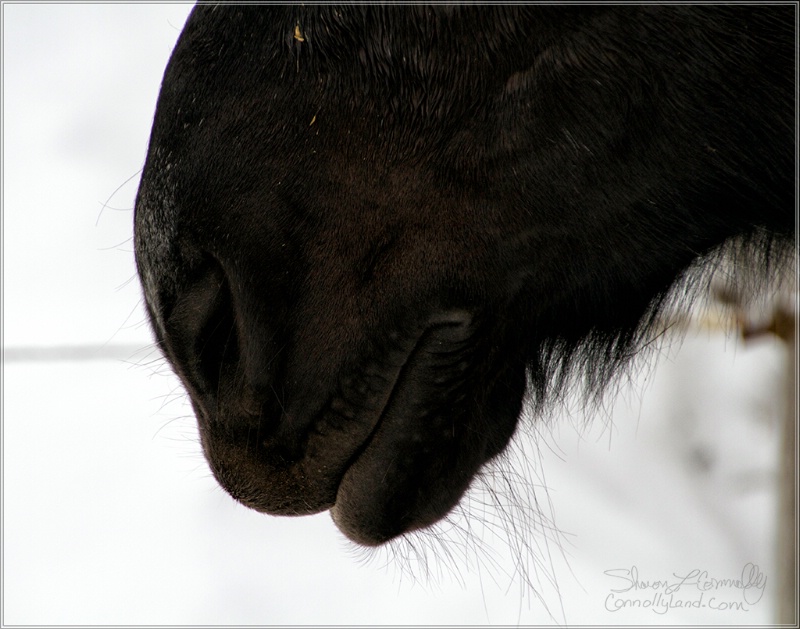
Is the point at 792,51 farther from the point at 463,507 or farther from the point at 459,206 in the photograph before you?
the point at 463,507

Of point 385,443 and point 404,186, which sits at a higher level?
point 404,186

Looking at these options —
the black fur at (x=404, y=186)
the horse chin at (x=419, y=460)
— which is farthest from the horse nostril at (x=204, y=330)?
the horse chin at (x=419, y=460)

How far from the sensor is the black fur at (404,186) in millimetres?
429

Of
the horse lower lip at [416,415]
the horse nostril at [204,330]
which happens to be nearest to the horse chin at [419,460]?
the horse lower lip at [416,415]

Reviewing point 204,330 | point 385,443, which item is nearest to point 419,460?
point 385,443

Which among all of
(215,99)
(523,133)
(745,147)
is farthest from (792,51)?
(215,99)

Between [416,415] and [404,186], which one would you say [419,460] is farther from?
[404,186]

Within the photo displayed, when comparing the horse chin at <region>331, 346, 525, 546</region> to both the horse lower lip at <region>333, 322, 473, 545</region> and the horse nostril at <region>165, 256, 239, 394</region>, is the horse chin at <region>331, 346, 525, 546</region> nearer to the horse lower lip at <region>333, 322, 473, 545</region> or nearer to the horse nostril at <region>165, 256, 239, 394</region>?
the horse lower lip at <region>333, 322, 473, 545</region>

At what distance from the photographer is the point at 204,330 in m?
0.45

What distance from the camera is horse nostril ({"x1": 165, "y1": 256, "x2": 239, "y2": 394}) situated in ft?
1.44

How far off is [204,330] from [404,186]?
14cm

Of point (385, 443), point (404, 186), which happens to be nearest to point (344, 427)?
point (385, 443)

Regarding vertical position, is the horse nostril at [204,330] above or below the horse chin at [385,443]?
above

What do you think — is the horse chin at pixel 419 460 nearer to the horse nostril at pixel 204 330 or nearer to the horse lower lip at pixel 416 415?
the horse lower lip at pixel 416 415
